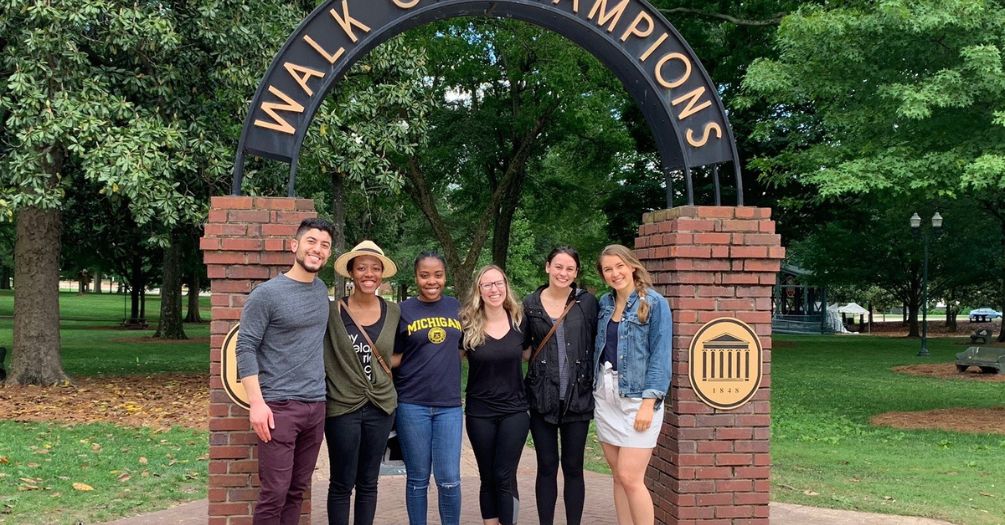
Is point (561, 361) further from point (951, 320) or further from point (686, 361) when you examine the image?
point (951, 320)

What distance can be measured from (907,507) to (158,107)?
9907 millimetres

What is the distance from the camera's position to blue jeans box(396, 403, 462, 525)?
4.62 m

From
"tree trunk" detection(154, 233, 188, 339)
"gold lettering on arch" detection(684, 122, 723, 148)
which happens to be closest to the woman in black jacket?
"gold lettering on arch" detection(684, 122, 723, 148)

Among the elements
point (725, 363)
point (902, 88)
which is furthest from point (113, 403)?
point (902, 88)

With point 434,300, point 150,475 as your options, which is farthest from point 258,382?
point 150,475

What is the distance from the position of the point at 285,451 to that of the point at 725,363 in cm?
250

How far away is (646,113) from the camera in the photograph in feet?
18.4

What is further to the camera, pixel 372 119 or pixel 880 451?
pixel 372 119

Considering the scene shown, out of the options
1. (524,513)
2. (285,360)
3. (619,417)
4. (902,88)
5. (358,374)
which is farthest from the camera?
(902,88)

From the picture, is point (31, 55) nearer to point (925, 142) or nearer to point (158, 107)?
point (158, 107)

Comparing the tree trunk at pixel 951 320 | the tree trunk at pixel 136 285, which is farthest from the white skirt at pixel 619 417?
the tree trunk at pixel 951 320

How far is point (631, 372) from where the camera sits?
4.55m

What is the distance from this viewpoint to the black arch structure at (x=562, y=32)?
5.00 m

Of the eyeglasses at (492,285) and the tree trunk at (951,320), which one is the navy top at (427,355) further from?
the tree trunk at (951,320)
